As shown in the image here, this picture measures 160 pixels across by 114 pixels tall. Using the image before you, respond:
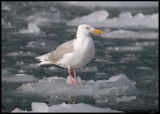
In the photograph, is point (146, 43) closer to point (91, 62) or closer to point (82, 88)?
point (91, 62)

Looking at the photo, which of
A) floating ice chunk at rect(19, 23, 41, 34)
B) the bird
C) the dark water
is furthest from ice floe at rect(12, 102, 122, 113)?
floating ice chunk at rect(19, 23, 41, 34)

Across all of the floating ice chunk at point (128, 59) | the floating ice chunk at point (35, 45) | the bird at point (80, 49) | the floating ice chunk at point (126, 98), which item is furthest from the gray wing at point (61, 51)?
the floating ice chunk at point (35, 45)

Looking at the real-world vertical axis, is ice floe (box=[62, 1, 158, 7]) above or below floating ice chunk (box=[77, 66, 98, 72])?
above

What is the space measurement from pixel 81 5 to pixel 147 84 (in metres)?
10.9

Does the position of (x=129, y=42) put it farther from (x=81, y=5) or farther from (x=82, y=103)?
(x=81, y=5)

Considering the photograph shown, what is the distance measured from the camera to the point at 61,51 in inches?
249

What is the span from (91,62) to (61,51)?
1.85 meters

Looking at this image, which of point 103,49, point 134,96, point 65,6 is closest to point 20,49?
point 103,49

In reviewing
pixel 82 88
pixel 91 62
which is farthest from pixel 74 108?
pixel 91 62

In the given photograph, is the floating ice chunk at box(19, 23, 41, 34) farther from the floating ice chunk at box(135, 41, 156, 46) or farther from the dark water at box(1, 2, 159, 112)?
the floating ice chunk at box(135, 41, 156, 46)

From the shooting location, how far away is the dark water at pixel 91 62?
5.68 metres

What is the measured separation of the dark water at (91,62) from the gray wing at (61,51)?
47 cm

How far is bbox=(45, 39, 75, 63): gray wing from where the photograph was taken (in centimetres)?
614

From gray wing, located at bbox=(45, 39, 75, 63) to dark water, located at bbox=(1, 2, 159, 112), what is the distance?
0.47 metres
